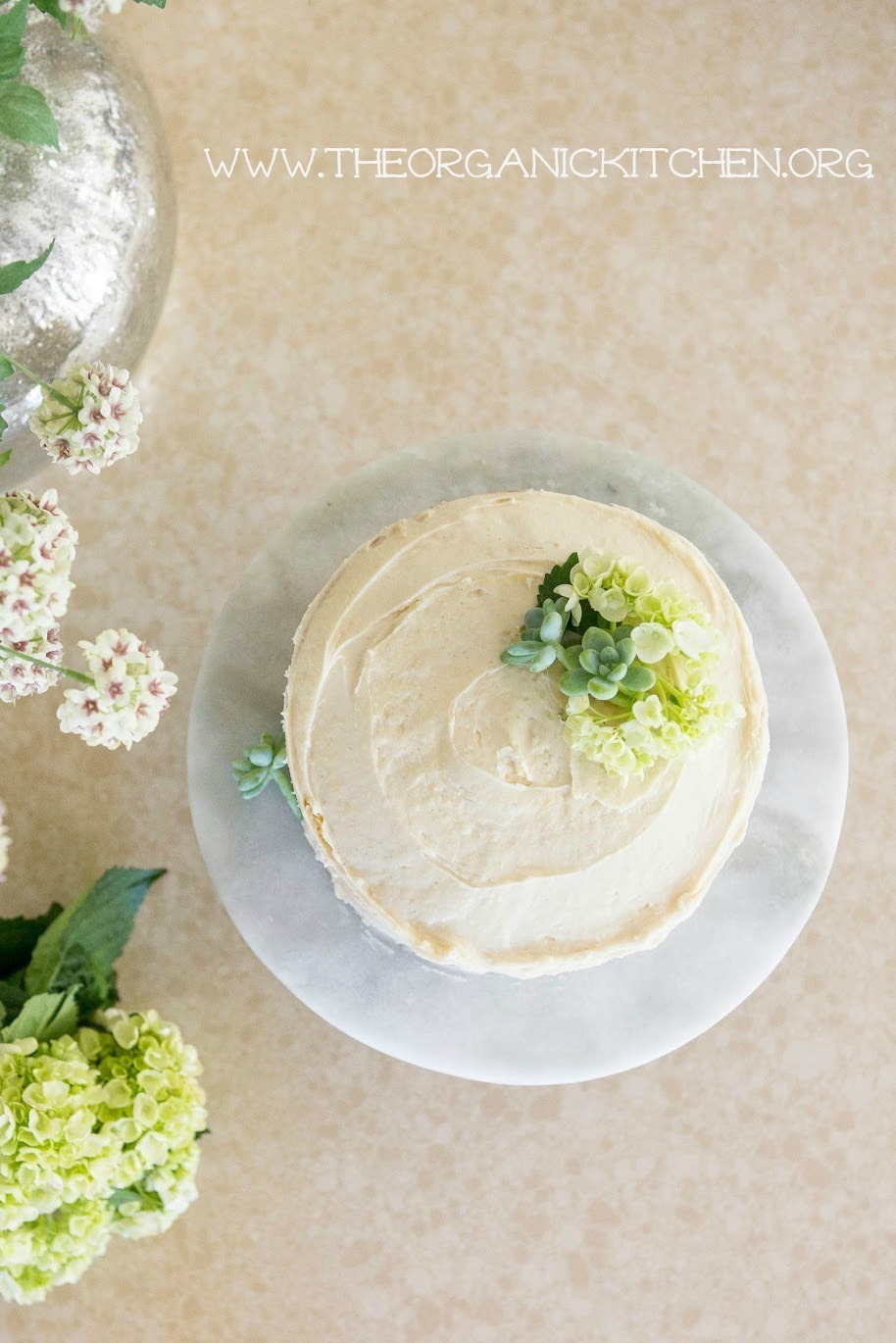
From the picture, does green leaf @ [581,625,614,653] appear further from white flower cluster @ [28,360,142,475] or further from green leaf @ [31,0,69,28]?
green leaf @ [31,0,69,28]

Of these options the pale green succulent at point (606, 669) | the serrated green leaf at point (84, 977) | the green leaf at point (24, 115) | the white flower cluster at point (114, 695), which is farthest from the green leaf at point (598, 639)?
the serrated green leaf at point (84, 977)

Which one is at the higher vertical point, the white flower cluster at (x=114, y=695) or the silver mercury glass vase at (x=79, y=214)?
the silver mercury glass vase at (x=79, y=214)

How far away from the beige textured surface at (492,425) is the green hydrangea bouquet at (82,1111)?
0.13 meters

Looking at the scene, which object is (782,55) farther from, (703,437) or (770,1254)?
(770,1254)

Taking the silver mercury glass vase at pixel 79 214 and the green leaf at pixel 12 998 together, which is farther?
the green leaf at pixel 12 998

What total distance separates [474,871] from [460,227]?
72cm

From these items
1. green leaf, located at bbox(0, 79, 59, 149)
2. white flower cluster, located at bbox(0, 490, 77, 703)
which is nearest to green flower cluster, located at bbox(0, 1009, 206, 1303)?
white flower cluster, located at bbox(0, 490, 77, 703)

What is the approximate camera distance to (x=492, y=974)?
0.91m

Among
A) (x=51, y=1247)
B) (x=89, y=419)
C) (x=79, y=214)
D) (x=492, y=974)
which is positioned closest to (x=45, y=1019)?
(x=51, y=1247)

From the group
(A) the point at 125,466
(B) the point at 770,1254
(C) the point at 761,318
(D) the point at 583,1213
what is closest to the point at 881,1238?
(B) the point at 770,1254

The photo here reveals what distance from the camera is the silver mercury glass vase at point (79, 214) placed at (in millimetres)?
778

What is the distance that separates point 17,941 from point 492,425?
66cm

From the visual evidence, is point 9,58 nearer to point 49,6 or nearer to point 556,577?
point 49,6

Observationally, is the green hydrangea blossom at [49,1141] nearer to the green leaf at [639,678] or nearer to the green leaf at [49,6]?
the green leaf at [639,678]
